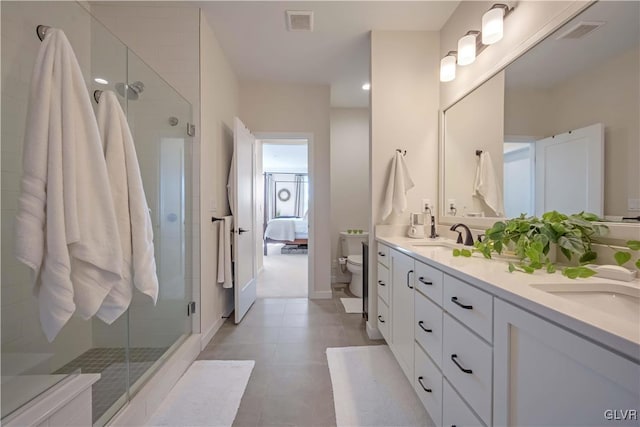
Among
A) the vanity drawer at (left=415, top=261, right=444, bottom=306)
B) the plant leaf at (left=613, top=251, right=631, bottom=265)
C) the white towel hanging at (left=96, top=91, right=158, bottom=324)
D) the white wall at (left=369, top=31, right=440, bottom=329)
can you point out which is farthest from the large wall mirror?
the white towel hanging at (left=96, top=91, right=158, bottom=324)

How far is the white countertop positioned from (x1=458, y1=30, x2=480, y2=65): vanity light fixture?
1.40 meters

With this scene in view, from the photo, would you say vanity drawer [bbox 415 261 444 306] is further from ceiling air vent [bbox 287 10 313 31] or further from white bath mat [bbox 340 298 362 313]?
ceiling air vent [bbox 287 10 313 31]

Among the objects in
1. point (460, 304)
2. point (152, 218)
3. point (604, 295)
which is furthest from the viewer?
point (152, 218)

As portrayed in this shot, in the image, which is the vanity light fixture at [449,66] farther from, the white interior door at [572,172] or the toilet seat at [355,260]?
the toilet seat at [355,260]

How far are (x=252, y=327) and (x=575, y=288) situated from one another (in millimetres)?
2280

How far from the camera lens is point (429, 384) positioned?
3.94 ft

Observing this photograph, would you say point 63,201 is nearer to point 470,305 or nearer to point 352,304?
point 470,305

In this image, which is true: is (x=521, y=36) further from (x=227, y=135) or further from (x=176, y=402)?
(x=176, y=402)

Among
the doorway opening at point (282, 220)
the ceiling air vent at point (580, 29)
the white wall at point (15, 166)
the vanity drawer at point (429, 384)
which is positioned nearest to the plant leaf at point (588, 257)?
the vanity drawer at point (429, 384)

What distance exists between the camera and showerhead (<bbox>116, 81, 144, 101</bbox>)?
1653 millimetres

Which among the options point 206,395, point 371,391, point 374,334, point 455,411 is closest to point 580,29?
point 455,411

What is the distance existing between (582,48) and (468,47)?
2.58 feet

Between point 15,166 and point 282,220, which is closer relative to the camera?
point 15,166

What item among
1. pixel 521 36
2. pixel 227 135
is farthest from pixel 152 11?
pixel 521 36
